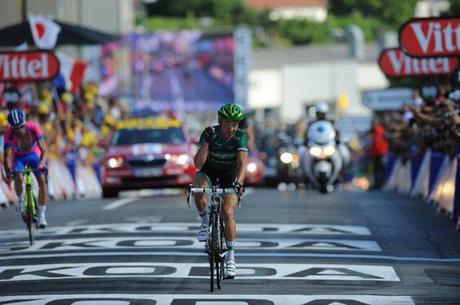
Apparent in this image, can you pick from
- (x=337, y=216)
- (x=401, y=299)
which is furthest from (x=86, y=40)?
(x=401, y=299)

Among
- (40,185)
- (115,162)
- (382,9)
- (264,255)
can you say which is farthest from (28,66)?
(382,9)

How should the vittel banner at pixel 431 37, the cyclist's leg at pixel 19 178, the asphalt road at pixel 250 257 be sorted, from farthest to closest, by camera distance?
1. the vittel banner at pixel 431 37
2. the cyclist's leg at pixel 19 178
3. the asphalt road at pixel 250 257

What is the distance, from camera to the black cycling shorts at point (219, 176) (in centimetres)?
1466

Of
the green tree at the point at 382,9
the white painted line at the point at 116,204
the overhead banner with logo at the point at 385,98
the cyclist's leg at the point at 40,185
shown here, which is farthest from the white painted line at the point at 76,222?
the green tree at the point at 382,9

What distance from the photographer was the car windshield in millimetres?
30328

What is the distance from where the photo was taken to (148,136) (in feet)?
100

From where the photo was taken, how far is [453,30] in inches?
923

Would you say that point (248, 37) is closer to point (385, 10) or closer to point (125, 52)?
point (125, 52)

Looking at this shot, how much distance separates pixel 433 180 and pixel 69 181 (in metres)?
11.4

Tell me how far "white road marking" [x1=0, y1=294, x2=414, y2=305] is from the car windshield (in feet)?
56.1

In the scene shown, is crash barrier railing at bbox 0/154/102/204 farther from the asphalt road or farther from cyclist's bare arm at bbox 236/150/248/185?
cyclist's bare arm at bbox 236/150/248/185

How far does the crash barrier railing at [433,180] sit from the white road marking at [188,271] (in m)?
5.55

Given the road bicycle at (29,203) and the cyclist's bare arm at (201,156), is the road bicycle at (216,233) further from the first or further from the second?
the road bicycle at (29,203)

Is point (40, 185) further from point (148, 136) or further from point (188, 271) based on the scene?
point (148, 136)
